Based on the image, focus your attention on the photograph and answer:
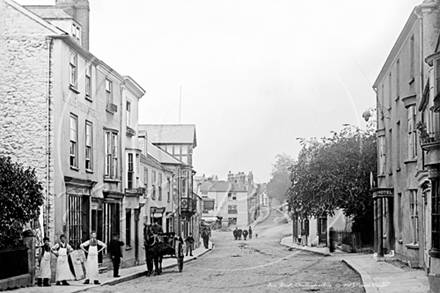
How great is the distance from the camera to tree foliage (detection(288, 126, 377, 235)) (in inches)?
1582

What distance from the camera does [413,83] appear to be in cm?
2411

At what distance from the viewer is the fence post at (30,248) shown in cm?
1953

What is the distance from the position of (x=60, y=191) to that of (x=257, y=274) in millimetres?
7120

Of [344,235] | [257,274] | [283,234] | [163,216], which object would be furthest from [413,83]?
[283,234]

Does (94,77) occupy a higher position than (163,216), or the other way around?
(94,77)

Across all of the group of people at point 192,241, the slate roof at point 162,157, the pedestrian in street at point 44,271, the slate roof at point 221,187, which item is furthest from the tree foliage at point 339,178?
the slate roof at point 221,187

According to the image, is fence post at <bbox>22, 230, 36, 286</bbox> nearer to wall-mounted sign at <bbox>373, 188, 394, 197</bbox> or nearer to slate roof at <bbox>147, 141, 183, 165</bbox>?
wall-mounted sign at <bbox>373, 188, 394, 197</bbox>

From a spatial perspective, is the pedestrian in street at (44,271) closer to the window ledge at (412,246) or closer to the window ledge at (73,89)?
the window ledge at (73,89)

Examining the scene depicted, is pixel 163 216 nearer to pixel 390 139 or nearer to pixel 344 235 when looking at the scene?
pixel 344 235

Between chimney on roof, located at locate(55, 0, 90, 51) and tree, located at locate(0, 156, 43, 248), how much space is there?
10810 mm

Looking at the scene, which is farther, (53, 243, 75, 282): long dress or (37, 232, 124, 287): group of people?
(53, 243, 75, 282): long dress

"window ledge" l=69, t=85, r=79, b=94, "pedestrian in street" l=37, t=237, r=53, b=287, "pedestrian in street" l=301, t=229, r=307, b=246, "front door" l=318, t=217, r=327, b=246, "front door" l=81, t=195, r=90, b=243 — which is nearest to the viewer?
"pedestrian in street" l=37, t=237, r=53, b=287

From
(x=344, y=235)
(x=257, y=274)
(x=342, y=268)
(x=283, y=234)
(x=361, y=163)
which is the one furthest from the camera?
(x=283, y=234)

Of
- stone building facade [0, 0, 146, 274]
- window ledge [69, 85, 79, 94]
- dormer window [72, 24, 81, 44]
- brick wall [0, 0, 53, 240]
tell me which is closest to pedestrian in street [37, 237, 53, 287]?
stone building facade [0, 0, 146, 274]
